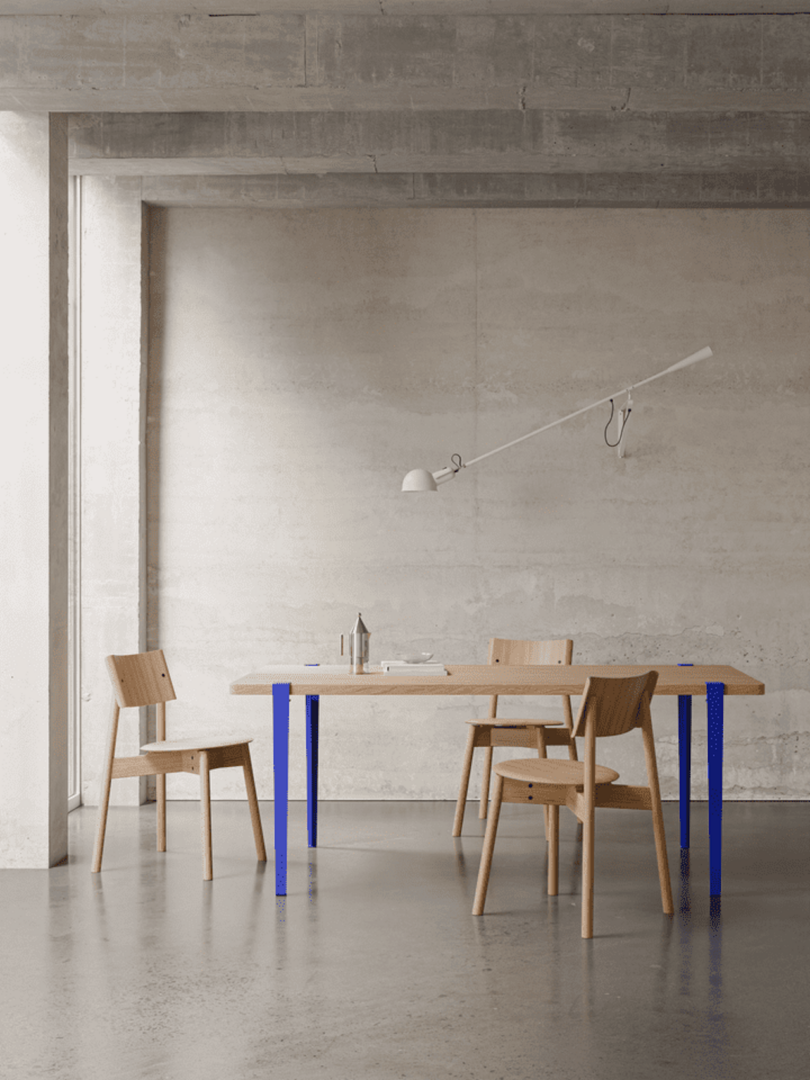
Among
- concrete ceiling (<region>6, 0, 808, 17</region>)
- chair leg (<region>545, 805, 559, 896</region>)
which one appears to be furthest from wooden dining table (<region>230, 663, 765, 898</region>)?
concrete ceiling (<region>6, 0, 808, 17</region>)

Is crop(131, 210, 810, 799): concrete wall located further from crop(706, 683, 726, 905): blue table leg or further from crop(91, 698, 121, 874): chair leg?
crop(706, 683, 726, 905): blue table leg

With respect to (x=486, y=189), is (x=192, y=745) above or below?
below

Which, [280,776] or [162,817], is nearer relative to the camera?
[280,776]

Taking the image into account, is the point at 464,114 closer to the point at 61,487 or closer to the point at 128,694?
the point at 61,487

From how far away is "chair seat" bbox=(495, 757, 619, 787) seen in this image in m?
3.76

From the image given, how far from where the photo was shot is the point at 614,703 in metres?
3.68

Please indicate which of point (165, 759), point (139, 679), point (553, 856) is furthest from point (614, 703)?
point (139, 679)

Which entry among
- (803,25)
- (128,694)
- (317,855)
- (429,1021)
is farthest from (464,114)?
(429,1021)

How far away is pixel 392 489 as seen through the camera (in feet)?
19.9

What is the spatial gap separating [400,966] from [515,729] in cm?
167

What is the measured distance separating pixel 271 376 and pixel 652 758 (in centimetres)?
329

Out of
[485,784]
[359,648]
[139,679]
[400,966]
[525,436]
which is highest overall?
[525,436]

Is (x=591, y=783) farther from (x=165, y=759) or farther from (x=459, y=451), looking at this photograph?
(x=459, y=451)

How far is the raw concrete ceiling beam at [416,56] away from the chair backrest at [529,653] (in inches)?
99.7
